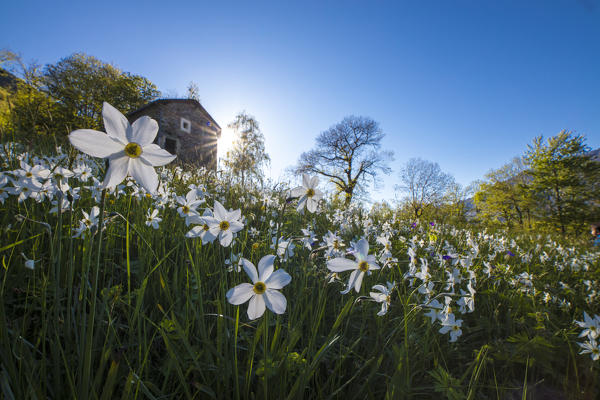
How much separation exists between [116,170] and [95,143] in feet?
0.37

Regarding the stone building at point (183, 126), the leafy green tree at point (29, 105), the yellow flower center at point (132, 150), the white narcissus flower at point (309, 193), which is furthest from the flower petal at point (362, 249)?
the stone building at point (183, 126)

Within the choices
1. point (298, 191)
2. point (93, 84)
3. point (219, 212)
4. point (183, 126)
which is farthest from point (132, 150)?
point (93, 84)

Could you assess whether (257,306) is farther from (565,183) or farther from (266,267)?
(565,183)

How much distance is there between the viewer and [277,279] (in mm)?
1187

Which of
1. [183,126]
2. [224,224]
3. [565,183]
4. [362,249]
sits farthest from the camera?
[183,126]

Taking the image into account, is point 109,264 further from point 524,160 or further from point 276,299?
point 524,160

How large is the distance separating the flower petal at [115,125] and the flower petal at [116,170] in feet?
A: 0.24

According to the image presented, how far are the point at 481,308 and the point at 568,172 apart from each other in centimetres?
3405

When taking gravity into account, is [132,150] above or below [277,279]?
above

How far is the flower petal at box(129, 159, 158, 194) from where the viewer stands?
92 cm

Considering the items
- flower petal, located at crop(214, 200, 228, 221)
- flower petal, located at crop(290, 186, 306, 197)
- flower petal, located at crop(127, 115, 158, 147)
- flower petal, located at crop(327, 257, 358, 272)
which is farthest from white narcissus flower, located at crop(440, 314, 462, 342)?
flower petal, located at crop(127, 115, 158, 147)

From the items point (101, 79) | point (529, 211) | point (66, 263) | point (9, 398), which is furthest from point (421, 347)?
point (101, 79)

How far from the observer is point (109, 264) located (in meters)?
2.12

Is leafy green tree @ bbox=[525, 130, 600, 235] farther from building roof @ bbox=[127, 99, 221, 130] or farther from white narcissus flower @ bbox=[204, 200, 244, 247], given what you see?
building roof @ bbox=[127, 99, 221, 130]
